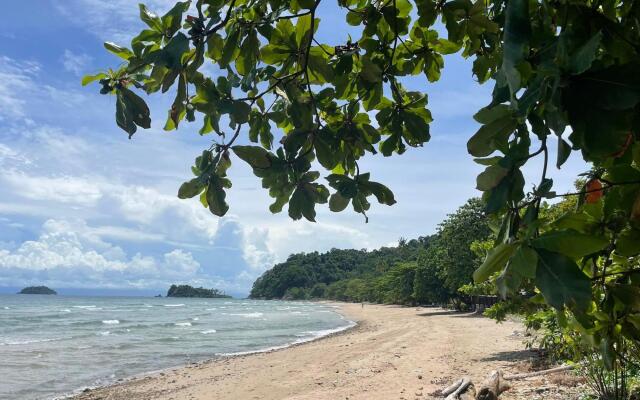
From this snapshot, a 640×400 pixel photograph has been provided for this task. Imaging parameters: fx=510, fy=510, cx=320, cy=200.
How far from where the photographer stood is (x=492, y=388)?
6848 millimetres

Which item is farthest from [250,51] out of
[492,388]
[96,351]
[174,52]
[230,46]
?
[96,351]

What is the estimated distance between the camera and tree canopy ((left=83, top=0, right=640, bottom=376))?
2.85 ft

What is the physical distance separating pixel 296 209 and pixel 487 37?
1.17m

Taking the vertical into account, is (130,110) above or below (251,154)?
above

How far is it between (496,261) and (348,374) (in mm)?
12068

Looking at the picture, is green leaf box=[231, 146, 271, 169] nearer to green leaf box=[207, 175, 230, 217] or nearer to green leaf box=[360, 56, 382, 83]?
green leaf box=[207, 175, 230, 217]

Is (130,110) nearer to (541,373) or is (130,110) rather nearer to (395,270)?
(541,373)

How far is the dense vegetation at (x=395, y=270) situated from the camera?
3161 cm

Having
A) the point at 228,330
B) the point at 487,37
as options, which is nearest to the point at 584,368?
the point at 487,37

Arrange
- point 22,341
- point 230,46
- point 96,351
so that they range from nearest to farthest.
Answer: point 230,46, point 96,351, point 22,341

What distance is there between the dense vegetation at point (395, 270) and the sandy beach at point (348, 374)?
3038 mm

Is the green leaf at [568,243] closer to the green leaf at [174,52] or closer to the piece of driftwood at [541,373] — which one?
the green leaf at [174,52]

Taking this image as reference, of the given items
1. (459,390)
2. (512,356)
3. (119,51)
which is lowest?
(512,356)

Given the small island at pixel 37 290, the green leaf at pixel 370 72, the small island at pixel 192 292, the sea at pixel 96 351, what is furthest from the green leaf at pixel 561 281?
the small island at pixel 37 290
